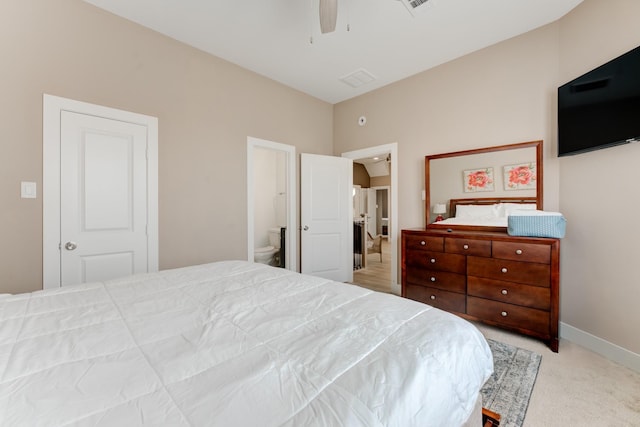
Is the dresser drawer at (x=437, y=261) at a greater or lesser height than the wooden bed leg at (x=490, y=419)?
greater

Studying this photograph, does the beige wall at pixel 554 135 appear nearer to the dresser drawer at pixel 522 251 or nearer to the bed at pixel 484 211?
the bed at pixel 484 211

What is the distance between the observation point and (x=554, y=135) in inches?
98.3

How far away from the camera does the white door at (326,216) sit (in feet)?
12.8

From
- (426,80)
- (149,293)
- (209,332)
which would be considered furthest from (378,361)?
(426,80)

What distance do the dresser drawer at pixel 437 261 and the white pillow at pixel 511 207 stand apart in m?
0.64

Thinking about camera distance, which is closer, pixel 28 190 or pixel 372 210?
pixel 28 190

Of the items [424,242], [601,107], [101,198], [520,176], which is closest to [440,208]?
[424,242]

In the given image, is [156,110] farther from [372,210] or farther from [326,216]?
[372,210]

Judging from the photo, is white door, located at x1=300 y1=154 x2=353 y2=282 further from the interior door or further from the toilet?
the interior door

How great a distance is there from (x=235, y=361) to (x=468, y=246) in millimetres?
2483

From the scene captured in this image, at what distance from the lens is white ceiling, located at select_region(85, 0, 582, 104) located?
2.31 meters

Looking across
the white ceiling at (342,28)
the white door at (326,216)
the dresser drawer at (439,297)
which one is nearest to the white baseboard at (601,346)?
the dresser drawer at (439,297)

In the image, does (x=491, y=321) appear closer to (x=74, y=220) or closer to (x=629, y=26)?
(x=629, y=26)

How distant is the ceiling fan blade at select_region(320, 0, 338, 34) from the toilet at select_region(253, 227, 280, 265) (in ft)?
10.0
